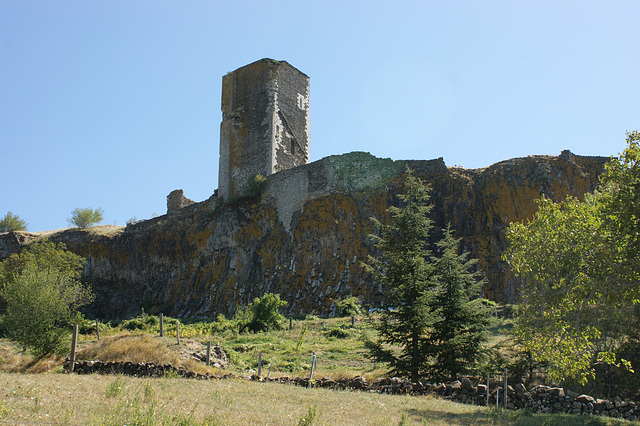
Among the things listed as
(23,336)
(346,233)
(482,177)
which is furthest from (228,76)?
(23,336)

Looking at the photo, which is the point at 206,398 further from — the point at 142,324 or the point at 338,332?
the point at 142,324

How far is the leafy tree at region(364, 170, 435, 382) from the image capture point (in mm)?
13609

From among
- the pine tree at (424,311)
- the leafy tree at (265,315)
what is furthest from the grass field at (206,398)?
the leafy tree at (265,315)

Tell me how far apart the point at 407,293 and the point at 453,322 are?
133 centimetres

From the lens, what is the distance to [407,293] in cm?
1424

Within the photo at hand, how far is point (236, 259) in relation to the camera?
3153cm

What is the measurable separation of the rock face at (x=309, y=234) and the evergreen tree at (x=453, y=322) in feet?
31.5

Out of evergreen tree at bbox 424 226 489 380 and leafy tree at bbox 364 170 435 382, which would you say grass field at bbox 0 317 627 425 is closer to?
leafy tree at bbox 364 170 435 382

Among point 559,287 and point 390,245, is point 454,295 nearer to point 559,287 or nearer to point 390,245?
point 390,245

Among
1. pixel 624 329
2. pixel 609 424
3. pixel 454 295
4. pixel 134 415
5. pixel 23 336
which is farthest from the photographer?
pixel 23 336

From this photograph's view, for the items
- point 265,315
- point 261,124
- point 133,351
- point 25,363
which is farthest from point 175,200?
point 133,351

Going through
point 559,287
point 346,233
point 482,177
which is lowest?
point 559,287

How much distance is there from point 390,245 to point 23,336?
11312 mm

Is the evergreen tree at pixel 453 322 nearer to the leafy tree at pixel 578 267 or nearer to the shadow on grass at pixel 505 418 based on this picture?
the leafy tree at pixel 578 267
